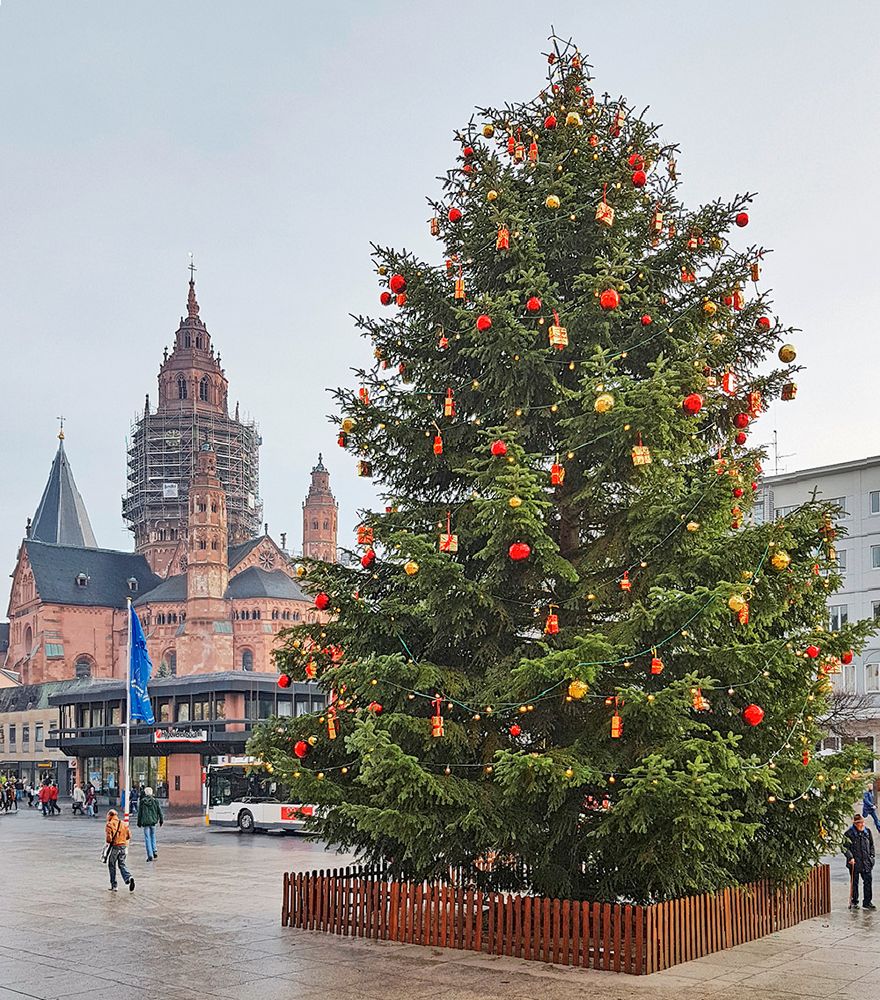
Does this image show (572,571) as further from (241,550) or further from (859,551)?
(241,550)

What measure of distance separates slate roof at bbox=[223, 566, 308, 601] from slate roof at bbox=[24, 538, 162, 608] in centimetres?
1648

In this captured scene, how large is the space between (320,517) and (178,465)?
18163 millimetres

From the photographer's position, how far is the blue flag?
30953mm

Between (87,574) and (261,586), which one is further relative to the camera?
(87,574)

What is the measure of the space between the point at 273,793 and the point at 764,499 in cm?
3498

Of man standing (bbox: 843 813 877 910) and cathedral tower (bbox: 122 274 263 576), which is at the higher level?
cathedral tower (bbox: 122 274 263 576)

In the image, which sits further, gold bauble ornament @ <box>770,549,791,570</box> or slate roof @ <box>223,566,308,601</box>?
slate roof @ <box>223,566,308,601</box>

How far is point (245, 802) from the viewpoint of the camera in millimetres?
42594

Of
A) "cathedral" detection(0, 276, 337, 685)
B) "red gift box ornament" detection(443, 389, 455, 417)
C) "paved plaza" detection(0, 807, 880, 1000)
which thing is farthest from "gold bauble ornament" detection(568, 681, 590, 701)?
"cathedral" detection(0, 276, 337, 685)

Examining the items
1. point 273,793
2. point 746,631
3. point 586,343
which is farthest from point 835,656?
point 273,793

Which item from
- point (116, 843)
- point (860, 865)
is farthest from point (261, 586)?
point (860, 865)

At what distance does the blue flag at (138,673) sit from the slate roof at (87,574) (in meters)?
98.6

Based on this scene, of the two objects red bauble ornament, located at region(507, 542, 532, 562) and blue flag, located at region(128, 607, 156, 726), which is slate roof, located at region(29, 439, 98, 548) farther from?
red bauble ornament, located at region(507, 542, 532, 562)

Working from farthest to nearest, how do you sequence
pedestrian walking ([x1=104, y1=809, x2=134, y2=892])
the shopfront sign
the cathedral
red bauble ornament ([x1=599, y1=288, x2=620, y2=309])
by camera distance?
1. the cathedral
2. the shopfront sign
3. pedestrian walking ([x1=104, y1=809, x2=134, y2=892])
4. red bauble ornament ([x1=599, y1=288, x2=620, y2=309])
